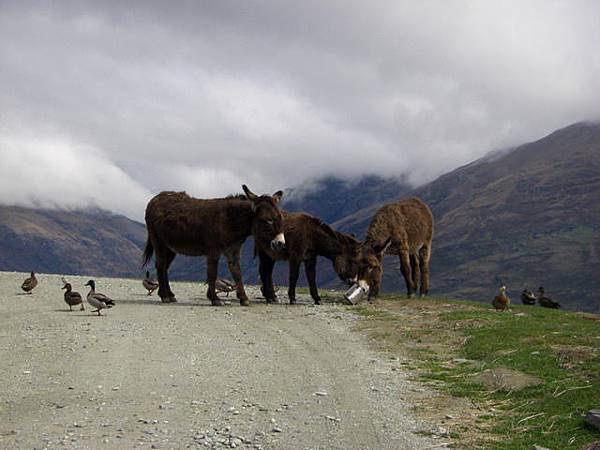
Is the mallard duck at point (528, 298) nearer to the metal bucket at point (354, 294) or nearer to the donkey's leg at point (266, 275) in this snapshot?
the metal bucket at point (354, 294)

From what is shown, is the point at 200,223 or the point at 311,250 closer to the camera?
the point at 200,223

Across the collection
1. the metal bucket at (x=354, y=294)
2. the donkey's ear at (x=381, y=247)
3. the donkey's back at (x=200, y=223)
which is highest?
the donkey's back at (x=200, y=223)

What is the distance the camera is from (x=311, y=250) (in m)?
Answer: 26.0

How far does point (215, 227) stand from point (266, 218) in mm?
1959

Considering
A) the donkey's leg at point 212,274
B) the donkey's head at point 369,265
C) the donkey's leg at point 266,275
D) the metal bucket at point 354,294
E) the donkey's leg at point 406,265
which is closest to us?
the donkey's leg at point 212,274

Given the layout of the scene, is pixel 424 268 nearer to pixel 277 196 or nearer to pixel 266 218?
pixel 277 196

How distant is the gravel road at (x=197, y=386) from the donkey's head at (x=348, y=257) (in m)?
5.91

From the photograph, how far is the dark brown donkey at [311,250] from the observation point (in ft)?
83.4

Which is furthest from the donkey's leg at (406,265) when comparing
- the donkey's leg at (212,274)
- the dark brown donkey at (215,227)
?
the donkey's leg at (212,274)

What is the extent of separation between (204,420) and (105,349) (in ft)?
19.6

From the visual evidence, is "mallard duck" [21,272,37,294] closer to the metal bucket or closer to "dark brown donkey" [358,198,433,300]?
the metal bucket

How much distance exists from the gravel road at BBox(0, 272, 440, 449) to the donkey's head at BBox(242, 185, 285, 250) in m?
4.67

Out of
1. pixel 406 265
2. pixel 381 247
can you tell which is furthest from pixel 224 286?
pixel 406 265

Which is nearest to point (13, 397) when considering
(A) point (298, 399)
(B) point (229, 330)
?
(A) point (298, 399)
